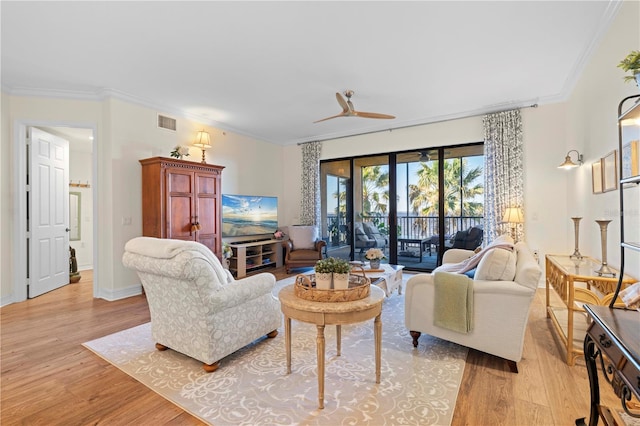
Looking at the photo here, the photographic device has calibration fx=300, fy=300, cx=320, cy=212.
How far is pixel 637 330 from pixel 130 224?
5.20 metres

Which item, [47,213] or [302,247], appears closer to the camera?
[47,213]

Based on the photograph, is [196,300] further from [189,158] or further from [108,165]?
[189,158]

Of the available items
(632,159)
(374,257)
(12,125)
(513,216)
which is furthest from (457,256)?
(12,125)

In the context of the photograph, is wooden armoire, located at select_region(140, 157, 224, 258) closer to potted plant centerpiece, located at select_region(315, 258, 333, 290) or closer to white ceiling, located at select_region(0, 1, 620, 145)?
white ceiling, located at select_region(0, 1, 620, 145)

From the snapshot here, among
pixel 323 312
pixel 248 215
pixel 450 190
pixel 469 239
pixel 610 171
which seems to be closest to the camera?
pixel 323 312

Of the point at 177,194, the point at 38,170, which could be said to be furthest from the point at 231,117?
the point at 38,170

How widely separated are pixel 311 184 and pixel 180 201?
3.08 m

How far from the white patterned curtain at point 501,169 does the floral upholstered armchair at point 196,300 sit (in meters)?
4.09

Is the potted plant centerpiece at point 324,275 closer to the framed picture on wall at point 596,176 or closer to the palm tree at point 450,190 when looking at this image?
the framed picture on wall at point 596,176

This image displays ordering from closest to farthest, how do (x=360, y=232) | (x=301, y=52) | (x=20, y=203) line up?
(x=301, y=52), (x=20, y=203), (x=360, y=232)

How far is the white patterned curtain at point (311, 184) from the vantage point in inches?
269

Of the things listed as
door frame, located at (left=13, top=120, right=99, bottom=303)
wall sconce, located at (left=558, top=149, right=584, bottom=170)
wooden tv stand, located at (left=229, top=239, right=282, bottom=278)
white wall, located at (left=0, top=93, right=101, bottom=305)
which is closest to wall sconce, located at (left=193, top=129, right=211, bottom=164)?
white wall, located at (left=0, top=93, right=101, bottom=305)

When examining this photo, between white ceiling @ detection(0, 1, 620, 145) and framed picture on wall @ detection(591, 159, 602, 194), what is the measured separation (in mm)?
1210

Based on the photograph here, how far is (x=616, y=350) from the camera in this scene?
119 centimetres
